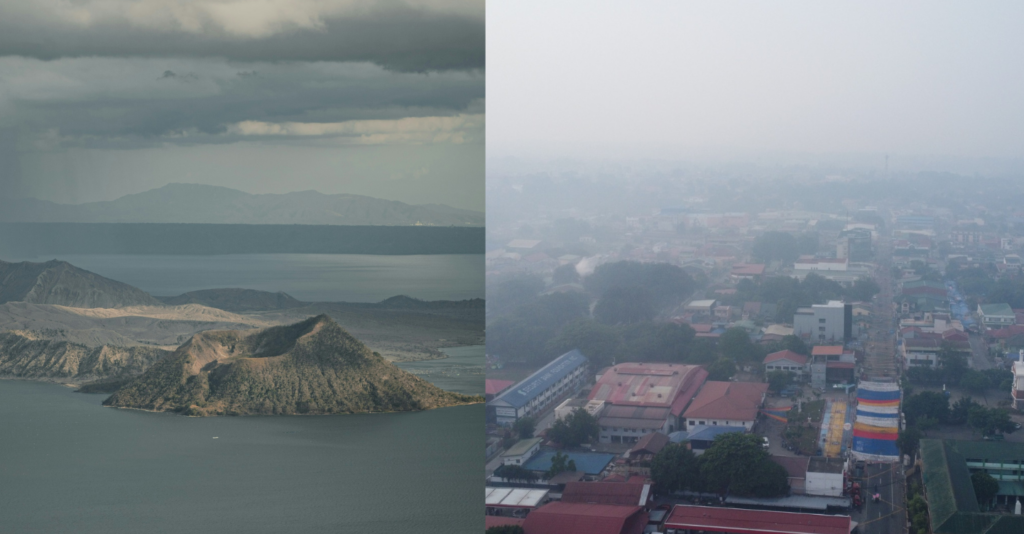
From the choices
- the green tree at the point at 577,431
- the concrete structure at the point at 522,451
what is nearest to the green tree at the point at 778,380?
the green tree at the point at 577,431

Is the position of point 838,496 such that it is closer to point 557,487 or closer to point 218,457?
point 557,487

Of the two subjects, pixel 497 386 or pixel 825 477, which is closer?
pixel 825 477

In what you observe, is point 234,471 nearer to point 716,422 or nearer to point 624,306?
point 624,306

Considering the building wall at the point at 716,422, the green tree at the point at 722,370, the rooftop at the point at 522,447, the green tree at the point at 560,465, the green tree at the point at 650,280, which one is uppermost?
the green tree at the point at 650,280

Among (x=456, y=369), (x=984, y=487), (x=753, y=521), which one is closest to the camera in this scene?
(x=984, y=487)

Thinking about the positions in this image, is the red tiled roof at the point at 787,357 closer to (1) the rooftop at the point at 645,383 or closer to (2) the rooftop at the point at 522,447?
(1) the rooftop at the point at 645,383

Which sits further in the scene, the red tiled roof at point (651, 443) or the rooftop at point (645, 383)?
the rooftop at point (645, 383)

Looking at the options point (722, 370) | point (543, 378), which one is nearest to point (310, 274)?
point (543, 378)
